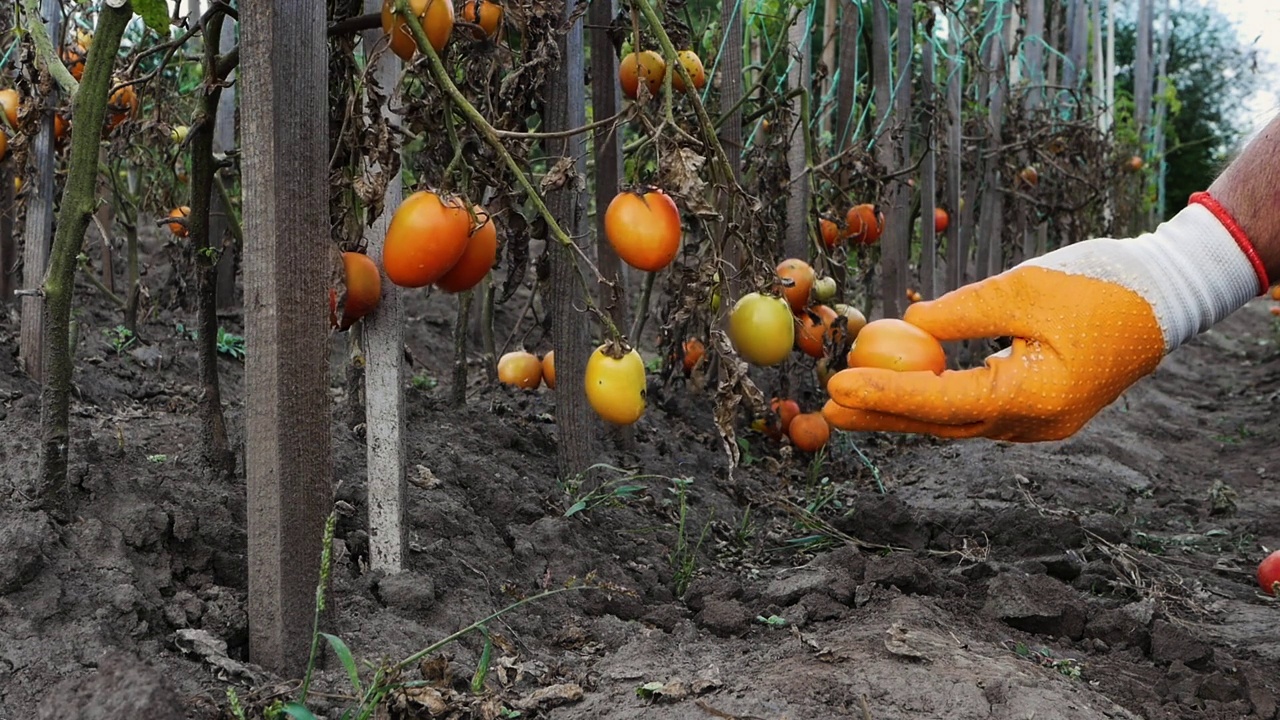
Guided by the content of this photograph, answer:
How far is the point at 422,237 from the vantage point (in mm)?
1650

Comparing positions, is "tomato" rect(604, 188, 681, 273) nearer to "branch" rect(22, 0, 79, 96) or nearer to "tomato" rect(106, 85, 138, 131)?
"branch" rect(22, 0, 79, 96)

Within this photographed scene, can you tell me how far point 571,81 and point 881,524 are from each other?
1.30 m

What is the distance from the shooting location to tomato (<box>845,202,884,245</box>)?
12.2 feet

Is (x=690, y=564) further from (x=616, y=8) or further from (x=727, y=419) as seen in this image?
(x=616, y=8)

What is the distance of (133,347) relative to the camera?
3.23 m

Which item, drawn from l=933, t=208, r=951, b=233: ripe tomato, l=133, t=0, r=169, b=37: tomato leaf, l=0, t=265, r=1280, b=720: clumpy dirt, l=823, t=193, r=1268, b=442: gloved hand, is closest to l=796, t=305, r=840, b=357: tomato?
l=0, t=265, r=1280, b=720: clumpy dirt

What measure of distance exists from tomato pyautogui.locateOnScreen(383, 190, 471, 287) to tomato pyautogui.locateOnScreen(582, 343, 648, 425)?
345mm

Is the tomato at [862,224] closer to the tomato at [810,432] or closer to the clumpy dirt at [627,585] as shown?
the tomato at [810,432]

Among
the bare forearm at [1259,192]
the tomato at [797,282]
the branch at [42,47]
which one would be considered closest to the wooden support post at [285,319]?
the branch at [42,47]

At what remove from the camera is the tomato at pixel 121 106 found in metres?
2.46


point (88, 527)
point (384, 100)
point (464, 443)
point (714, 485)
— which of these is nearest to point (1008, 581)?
point (714, 485)

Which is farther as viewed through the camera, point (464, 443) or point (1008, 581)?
point (464, 443)

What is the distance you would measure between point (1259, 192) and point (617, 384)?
110cm

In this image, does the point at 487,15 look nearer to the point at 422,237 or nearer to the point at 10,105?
the point at 422,237
